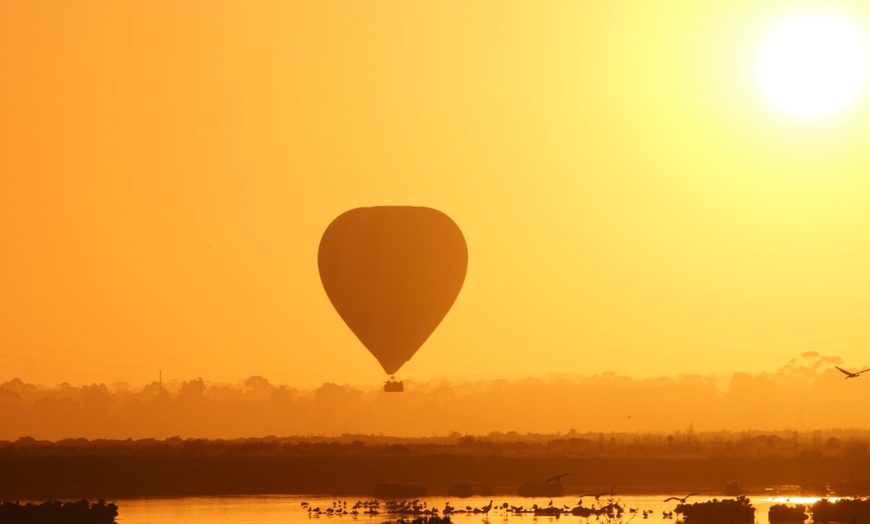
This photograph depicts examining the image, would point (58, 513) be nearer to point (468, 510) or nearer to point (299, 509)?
point (299, 509)

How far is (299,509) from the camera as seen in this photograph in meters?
65.7

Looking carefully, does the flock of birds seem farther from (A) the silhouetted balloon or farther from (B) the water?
(A) the silhouetted balloon

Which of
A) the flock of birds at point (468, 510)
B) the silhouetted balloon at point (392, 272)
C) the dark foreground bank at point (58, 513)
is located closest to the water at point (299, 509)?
the flock of birds at point (468, 510)

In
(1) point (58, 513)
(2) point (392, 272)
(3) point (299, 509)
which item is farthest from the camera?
(2) point (392, 272)

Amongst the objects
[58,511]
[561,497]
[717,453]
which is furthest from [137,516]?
[717,453]

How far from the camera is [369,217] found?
298 ft

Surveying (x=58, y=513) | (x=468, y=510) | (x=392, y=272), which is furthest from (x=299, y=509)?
(x=392, y=272)

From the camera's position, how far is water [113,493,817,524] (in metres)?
60.0

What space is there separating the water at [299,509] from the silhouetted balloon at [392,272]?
680 inches

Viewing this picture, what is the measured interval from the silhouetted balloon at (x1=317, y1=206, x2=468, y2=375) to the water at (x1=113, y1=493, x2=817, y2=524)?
17282 mm

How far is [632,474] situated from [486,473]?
746 cm

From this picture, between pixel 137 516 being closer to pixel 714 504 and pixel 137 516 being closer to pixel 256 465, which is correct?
pixel 714 504

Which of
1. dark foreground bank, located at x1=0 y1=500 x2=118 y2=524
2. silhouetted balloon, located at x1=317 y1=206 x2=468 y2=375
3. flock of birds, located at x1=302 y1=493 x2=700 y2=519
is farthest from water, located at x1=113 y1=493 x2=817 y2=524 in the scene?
silhouetted balloon, located at x1=317 y1=206 x2=468 y2=375

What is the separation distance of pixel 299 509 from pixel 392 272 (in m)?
26.1
